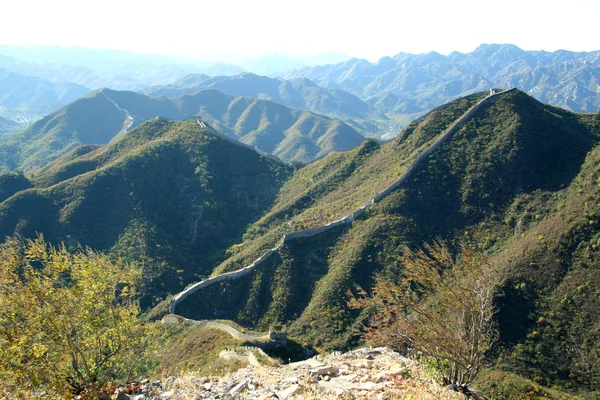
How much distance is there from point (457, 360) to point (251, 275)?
122ft

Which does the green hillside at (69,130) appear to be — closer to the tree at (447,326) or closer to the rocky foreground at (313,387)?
the rocky foreground at (313,387)

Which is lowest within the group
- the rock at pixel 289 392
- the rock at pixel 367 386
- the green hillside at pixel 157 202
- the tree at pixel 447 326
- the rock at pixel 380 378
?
the green hillside at pixel 157 202

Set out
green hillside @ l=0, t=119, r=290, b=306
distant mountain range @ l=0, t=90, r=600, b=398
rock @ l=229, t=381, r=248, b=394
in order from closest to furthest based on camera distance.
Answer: rock @ l=229, t=381, r=248, b=394, distant mountain range @ l=0, t=90, r=600, b=398, green hillside @ l=0, t=119, r=290, b=306

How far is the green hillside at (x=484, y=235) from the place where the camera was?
33.7m

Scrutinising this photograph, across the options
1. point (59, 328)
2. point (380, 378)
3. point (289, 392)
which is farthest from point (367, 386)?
point (59, 328)

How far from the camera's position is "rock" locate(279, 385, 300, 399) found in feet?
45.2

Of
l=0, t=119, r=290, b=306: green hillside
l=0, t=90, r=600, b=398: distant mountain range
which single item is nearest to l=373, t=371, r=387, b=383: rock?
l=0, t=90, r=600, b=398: distant mountain range

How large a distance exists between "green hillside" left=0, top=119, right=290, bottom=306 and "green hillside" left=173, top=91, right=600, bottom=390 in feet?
23.6

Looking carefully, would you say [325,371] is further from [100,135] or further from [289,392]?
[100,135]

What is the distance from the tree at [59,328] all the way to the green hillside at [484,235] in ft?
81.6

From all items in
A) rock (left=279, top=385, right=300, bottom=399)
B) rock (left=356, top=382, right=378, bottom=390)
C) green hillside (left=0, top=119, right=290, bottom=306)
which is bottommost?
green hillside (left=0, top=119, right=290, bottom=306)

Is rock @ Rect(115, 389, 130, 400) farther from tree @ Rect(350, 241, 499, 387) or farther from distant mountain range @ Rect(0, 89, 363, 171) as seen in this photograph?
distant mountain range @ Rect(0, 89, 363, 171)

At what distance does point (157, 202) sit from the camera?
69.6m

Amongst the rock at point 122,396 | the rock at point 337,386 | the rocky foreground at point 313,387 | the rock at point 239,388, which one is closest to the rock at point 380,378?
the rocky foreground at point 313,387
